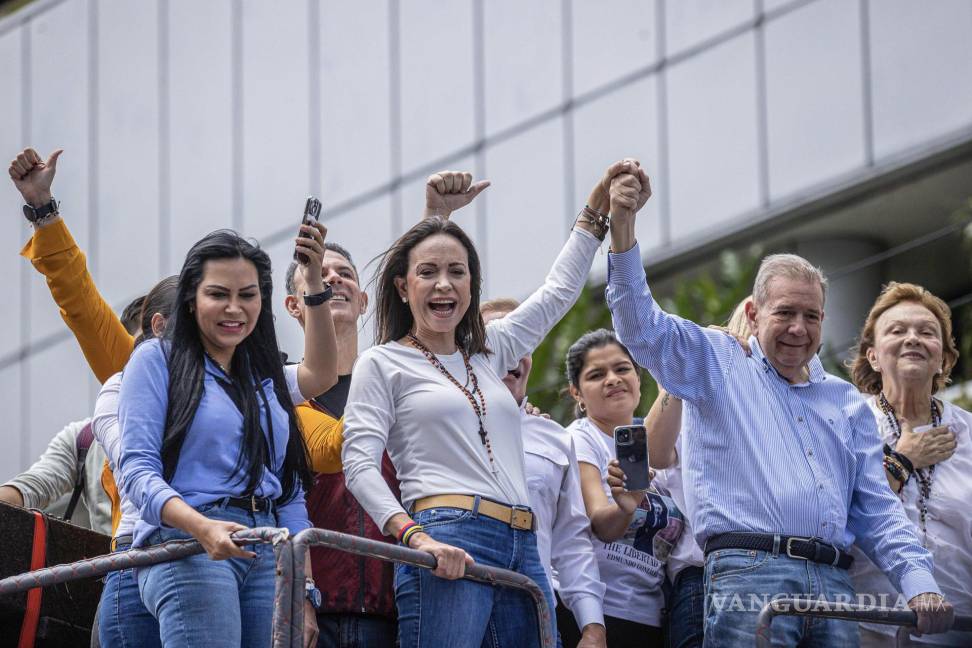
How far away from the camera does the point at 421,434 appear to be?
557cm

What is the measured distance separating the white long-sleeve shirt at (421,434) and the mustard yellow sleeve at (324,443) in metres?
0.24

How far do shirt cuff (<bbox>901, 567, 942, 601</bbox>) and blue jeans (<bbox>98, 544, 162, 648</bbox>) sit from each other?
2.57 meters

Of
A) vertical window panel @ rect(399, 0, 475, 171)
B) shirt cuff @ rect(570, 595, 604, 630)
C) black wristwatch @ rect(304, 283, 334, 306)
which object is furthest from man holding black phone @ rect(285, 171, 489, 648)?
vertical window panel @ rect(399, 0, 475, 171)

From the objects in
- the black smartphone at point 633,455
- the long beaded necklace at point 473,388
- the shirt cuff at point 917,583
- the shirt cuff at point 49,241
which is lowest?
the shirt cuff at point 917,583

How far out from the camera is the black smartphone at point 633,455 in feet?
19.5

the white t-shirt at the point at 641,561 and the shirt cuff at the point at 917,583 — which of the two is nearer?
the shirt cuff at the point at 917,583

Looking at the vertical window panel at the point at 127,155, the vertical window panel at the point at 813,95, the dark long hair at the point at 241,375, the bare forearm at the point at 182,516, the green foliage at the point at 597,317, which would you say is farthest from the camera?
the vertical window panel at the point at 127,155

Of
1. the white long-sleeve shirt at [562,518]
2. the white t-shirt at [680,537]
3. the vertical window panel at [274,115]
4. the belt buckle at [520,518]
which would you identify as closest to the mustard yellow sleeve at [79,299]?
the white long-sleeve shirt at [562,518]

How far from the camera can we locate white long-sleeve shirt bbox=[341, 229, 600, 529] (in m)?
5.45

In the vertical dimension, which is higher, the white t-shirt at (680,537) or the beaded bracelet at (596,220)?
the beaded bracelet at (596,220)

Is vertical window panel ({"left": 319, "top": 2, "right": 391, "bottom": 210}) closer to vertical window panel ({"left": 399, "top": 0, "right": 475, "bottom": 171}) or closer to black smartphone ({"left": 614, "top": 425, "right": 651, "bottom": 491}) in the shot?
vertical window panel ({"left": 399, "top": 0, "right": 475, "bottom": 171})

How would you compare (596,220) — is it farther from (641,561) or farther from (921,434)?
(921,434)

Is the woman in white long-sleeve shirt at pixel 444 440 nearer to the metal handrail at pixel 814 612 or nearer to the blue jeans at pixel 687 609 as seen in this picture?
the metal handrail at pixel 814 612

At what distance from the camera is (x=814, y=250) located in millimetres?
18344
